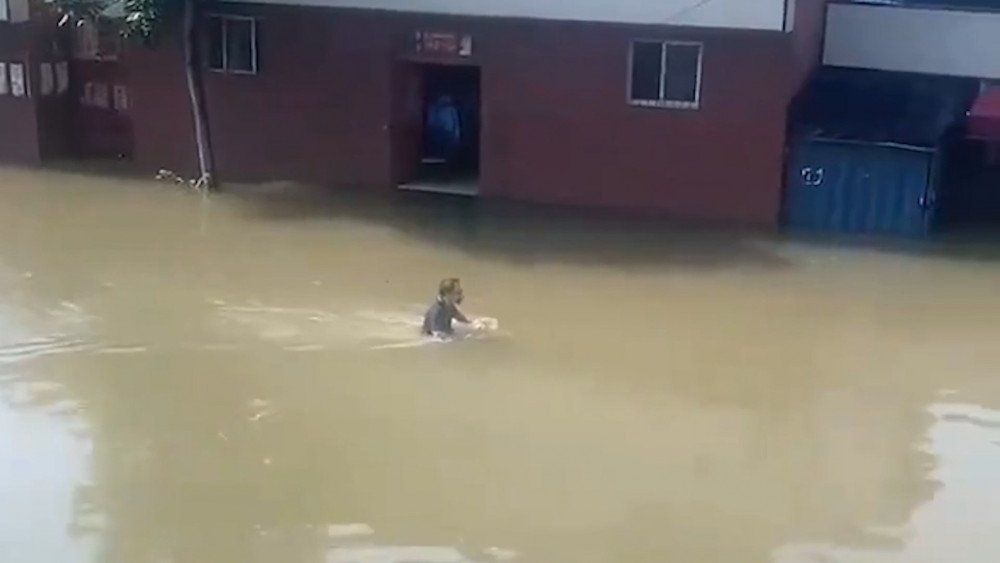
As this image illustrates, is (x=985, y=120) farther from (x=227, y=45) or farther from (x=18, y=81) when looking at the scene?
(x=18, y=81)

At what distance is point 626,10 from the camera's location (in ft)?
58.8

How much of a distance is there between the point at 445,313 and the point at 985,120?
9964mm

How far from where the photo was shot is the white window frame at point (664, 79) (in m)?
18.3

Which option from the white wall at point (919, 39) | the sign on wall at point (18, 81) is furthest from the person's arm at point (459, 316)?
the sign on wall at point (18, 81)

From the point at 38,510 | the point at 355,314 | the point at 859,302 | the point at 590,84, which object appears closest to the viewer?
the point at 38,510

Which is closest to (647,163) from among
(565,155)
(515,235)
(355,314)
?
(565,155)

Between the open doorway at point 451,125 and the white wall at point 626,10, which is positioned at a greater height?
the white wall at point 626,10

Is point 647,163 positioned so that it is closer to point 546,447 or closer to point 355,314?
point 355,314

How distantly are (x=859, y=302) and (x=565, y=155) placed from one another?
5.39 m

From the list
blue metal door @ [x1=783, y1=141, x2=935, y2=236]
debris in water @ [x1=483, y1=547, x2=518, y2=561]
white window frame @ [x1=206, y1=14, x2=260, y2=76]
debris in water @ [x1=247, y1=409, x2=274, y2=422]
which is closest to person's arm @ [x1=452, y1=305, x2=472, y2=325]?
debris in water @ [x1=247, y1=409, x2=274, y2=422]

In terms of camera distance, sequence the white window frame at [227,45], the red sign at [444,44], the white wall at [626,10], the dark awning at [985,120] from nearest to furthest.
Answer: the white wall at [626,10] < the red sign at [444,44] < the dark awning at [985,120] < the white window frame at [227,45]

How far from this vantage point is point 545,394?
1226 cm

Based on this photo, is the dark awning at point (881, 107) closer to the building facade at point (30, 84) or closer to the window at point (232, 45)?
the window at point (232, 45)

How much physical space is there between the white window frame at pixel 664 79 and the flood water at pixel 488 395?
5.99 ft
